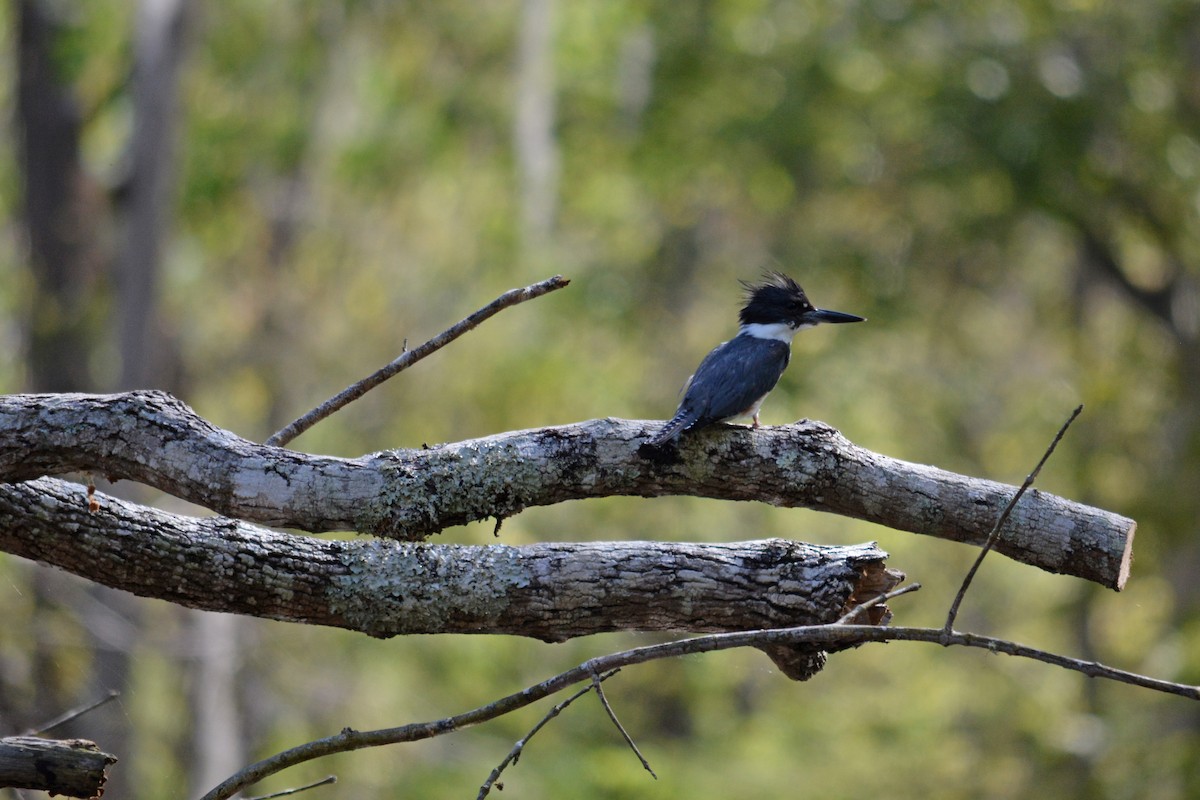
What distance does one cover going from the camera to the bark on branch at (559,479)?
2.64m

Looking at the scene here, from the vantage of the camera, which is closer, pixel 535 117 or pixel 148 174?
pixel 148 174

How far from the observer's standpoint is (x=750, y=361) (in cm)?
412

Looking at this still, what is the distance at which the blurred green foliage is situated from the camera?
10.6 m

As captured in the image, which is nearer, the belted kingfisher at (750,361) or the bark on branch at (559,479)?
the bark on branch at (559,479)

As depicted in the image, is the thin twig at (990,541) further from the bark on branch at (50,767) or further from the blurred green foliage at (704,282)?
the blurred green foliage at (704,282)

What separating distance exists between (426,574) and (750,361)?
169 cm

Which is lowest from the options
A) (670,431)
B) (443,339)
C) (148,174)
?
(670,431)

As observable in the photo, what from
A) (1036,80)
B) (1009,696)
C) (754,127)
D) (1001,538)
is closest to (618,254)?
(754,127)

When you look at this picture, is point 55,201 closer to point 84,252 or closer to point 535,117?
point 84,252

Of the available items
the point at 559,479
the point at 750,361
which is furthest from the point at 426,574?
the point at 750,361

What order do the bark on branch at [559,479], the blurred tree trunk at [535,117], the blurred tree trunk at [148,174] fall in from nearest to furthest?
1. the bark on branch at [559,479]
2. the blurred tree trunk at [148,174]
3. the blurred tree trunk at [535,117]

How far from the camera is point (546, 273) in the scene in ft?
35.5

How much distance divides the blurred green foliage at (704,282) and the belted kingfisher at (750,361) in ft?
18.6

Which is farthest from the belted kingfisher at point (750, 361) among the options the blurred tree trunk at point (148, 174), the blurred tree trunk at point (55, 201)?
the blurred tree trunk at point (55, 201)
